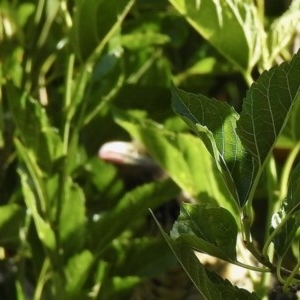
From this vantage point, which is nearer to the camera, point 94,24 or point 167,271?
point 94,24

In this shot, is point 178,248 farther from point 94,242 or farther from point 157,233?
point 157,233

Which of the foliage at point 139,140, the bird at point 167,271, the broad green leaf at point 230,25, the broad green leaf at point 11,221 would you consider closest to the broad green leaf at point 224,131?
the foliage at point 139,140

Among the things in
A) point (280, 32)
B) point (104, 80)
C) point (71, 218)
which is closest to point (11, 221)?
point (71, 218)

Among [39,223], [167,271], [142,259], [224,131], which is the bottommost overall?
[167,271]

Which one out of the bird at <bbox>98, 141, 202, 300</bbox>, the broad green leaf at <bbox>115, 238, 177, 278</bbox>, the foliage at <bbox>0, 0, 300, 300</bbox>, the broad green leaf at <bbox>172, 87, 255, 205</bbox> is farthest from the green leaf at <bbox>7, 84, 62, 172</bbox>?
the bird at <bbox>98, 141, 202, 300</bbox>

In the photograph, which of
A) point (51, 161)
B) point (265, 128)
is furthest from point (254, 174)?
point (51, 161)

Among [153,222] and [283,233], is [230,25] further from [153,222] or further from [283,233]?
[153,222]
